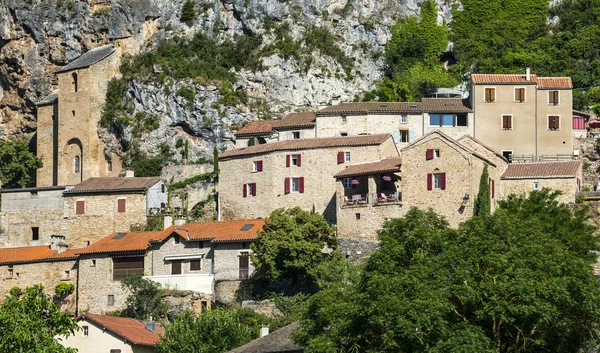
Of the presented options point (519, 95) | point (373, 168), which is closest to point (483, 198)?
point (373, 168)

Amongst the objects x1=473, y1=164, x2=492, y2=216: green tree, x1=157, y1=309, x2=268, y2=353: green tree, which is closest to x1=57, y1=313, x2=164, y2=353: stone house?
x1=157, y1=309, x2=268, y2=353: green tree

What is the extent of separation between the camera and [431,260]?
5569 cm

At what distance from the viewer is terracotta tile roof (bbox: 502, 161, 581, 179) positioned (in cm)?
8162

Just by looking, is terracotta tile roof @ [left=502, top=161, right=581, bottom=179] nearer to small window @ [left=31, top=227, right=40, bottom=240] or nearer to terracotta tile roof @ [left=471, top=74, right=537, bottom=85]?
terracotta tile roof @ [left=471, top=74, right=537, bottom=85]

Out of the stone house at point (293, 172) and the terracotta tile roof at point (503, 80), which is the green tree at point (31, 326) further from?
the terracotta tile roof at point (503, 80)

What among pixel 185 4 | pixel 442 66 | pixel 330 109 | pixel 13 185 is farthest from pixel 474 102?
pixel 13 185

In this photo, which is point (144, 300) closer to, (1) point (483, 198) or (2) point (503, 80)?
(1) point (483, 198)

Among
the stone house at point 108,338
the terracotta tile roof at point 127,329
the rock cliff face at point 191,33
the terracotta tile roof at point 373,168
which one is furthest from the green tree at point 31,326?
the rock cliff face at point 191,33

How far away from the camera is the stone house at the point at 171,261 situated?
3209 inches

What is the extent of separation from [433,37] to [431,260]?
57385 millimetres

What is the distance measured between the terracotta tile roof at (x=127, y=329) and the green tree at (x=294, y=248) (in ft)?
24.4

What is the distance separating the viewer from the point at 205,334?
6856 cm

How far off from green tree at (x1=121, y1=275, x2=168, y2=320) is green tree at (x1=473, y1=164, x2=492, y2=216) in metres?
18.3

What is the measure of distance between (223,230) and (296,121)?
13.6 metres
